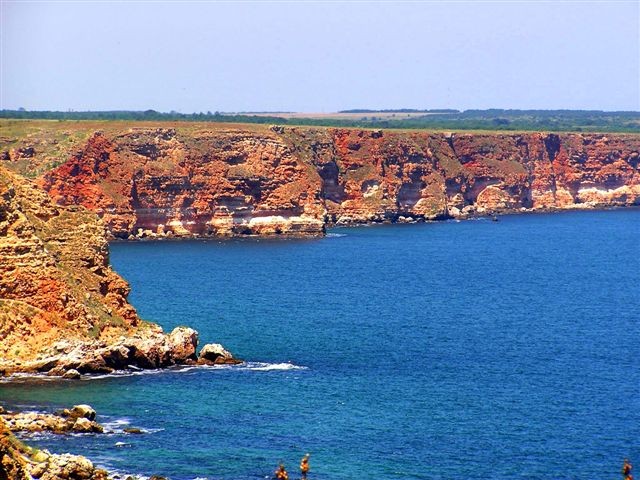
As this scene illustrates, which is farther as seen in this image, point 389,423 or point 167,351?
point 167,351

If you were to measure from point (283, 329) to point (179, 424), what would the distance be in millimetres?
27164

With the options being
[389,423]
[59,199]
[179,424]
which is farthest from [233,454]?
[59,199]

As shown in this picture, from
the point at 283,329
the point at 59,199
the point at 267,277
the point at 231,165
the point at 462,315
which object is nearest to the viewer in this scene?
the point at 283,329

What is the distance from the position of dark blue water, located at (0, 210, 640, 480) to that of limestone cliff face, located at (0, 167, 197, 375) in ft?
7.92

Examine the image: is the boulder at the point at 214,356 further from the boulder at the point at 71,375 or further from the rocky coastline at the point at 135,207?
the boulder at the point at 71,375

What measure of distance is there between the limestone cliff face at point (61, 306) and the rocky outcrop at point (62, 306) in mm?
50

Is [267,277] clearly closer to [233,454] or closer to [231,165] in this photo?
[231,165]

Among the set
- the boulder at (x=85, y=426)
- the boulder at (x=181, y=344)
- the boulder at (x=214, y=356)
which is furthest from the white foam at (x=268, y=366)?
the boulder at (x=85, y=426)

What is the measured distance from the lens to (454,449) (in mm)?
55594

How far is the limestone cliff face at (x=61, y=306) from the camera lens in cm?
6681

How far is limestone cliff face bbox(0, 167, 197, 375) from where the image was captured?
219ft

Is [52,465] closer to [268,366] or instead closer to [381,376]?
[268,366]

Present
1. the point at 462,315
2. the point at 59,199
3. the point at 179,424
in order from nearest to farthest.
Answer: the point at 179,424 → the point at 462,315 → the point at 59,199

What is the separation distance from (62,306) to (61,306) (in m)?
0.07
